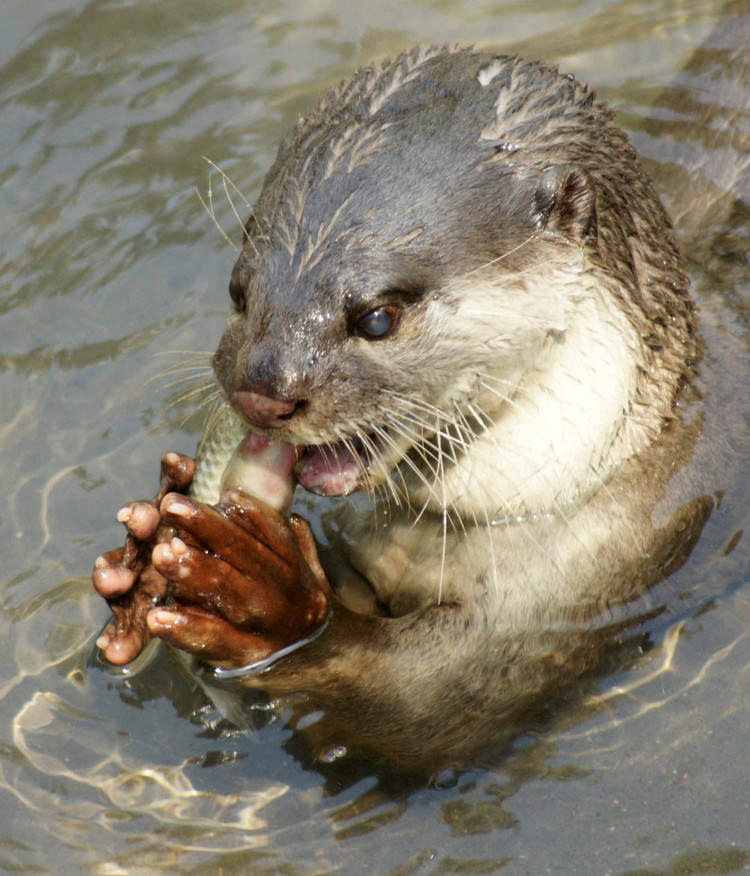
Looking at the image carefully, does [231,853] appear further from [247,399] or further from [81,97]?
[81,97]

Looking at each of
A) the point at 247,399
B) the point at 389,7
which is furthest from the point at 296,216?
the point at 389,7

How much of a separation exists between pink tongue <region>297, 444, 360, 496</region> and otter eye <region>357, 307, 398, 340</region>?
0.26 m

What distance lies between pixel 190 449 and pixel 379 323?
54.8 inches

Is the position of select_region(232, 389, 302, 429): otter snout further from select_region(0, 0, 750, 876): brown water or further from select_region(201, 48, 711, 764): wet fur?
select_region(0, 0, 750, 876): brown water

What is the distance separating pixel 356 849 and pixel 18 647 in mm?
1041

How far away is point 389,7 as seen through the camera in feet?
15.9

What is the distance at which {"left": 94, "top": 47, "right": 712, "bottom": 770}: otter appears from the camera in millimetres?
2172

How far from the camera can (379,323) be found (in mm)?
2189

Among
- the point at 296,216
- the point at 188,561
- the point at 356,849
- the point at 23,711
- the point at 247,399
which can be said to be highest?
the point at 296,216

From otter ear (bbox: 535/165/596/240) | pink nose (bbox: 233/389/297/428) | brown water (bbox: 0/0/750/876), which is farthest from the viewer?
brown water (bbox: 0/0/750/876)

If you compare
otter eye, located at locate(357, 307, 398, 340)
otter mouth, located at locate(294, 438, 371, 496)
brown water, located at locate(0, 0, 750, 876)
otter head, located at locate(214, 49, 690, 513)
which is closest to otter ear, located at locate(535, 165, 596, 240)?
otter head, located at locate(214, 49, 690, 513)

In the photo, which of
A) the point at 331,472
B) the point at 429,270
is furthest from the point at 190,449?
the point at 429,270

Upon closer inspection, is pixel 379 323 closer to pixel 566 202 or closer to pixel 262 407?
pixel 262 407

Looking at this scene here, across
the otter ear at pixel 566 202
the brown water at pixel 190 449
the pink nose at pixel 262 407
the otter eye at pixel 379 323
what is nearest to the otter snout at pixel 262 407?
the pink nose at pixel 262 407
